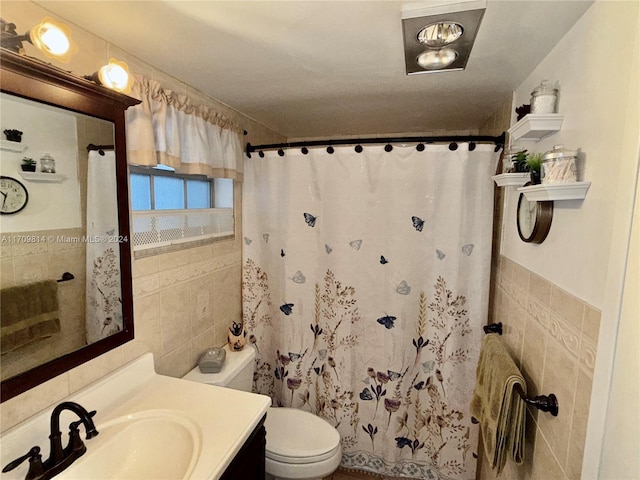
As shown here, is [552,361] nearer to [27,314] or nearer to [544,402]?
[544,402]

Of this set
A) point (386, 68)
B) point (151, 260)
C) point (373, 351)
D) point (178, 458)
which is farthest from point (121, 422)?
point (386, 68)

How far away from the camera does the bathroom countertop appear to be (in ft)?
2.89

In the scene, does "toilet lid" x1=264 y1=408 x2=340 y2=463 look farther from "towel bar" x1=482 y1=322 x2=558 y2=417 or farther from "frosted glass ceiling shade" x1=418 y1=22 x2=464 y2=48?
"frosted glass ceiling shade" x1=418 y1=22 x2=464 y2=48

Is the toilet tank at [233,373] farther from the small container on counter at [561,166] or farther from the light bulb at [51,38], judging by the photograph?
the small container on counter at [561,166]

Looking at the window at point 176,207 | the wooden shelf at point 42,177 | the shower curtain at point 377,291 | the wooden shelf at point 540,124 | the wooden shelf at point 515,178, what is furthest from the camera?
the shower curtain at point 377,291

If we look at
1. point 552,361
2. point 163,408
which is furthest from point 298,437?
point 552,361

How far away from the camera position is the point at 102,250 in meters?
1.12

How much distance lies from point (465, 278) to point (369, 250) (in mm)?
545

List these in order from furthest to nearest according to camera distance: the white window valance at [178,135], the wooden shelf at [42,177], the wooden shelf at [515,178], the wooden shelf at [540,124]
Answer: the white window valance at [178,135]
the wooden shelf at [515,178]
the wooden shelf at [540,124]
the wooden shelf at [42,177]

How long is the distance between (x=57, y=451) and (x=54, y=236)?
625mm

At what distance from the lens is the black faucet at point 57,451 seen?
826 millimetres

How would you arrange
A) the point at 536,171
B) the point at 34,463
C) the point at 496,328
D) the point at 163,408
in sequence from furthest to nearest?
the point at 496,328
the point at 163,408
the point at 536,171
the point at 34,463

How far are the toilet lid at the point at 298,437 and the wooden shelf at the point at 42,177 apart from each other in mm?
1466

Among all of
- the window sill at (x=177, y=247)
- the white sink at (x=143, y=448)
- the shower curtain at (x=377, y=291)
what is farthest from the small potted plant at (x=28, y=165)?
the shower curtain at (x=377, y=291)
